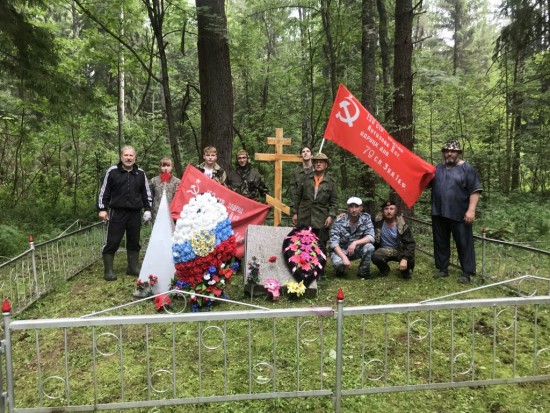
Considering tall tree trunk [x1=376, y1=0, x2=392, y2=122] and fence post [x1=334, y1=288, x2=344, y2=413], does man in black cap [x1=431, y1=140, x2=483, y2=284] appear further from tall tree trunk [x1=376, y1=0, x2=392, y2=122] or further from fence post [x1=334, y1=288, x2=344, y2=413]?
fence post [x1=334, y1=288, x2=344, y2=413]

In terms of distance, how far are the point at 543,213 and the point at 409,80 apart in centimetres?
541

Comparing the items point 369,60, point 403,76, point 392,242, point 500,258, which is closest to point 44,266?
point 392,242

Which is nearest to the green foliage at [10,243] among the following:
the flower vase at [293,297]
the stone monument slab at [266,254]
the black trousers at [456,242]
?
the stone monument slab at [266,254]

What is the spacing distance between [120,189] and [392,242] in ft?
13.4

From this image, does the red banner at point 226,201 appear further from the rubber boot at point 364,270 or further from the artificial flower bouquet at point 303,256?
the rubber boot at point 364,270

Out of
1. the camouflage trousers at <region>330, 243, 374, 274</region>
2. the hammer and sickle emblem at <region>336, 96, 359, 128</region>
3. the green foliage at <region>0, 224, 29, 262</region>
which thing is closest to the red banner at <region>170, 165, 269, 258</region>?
the camouflage trousers at <region>330, 243, 374, 274</region>

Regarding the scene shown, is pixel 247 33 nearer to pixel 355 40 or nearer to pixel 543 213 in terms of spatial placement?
pixel 355 40

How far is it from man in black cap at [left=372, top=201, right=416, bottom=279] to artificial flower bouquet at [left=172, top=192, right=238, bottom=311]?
2.49 meters

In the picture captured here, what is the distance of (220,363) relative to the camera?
374cm

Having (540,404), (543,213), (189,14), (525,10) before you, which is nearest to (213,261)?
(540,404)

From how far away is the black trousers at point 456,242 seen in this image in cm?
593

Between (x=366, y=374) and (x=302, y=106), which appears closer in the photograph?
(x=366, y=374)

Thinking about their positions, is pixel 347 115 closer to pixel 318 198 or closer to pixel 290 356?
pixel 318 198

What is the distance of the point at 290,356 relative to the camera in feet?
12.6
